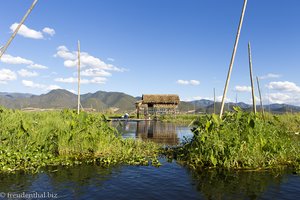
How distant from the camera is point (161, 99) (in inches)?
A: 2089

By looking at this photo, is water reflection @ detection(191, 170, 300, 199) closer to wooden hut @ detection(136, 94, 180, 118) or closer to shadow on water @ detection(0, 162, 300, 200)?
shadow on water @ detection(0, 162, 300, 200)

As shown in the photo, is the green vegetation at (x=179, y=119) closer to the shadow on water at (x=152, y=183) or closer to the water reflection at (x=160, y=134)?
the water reflection at (x=160, y=134)

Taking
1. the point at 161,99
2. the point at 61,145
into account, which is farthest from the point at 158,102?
the point at 61,145

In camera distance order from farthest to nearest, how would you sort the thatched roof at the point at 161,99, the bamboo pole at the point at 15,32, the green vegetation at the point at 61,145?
the thatched roof at the point at 161,99
the green vegetation at the point at 61,145
the bamboo pole at the point at 15,32

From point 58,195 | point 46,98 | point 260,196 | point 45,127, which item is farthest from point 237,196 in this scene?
point 46,98

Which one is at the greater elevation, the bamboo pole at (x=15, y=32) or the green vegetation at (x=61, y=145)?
the bamboo pole at (x=15, y=32)

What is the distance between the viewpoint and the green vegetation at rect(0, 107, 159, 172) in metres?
11.5

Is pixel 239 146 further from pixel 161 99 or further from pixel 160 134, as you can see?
pixel 161 99

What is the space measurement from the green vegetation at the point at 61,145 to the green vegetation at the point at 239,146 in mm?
2206

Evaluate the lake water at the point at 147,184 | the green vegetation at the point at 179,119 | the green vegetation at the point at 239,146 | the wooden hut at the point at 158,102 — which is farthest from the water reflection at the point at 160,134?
the wooden hut at the point at 158,102

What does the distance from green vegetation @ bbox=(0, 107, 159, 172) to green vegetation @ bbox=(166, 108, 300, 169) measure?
86.9 inches

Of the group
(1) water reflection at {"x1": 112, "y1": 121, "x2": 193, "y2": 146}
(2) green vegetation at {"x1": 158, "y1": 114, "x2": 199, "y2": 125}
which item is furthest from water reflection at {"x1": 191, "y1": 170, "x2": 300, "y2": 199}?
(2) green vegetation at {"x1": 158, "y1": 114, "x2": 199, "y2": 125}

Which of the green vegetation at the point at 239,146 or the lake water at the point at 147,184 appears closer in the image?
the lake water at the point at 147,184

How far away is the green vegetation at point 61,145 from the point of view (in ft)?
37.6
